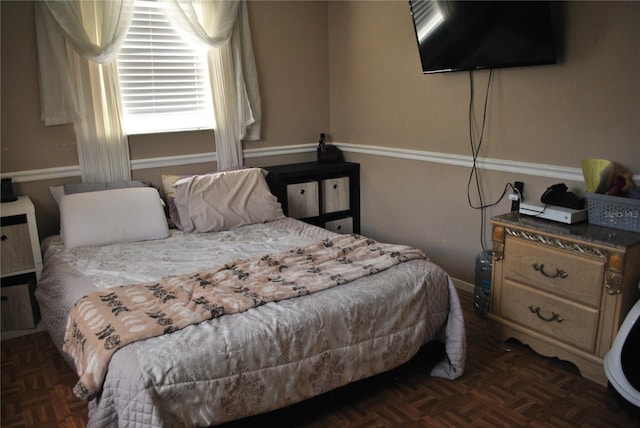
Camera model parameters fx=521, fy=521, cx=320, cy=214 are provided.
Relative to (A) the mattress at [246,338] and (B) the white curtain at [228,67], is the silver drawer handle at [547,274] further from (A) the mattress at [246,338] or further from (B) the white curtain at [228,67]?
(B) the white curtain at [228,67]

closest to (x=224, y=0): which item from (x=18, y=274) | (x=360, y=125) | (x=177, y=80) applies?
(x=177, y=80)

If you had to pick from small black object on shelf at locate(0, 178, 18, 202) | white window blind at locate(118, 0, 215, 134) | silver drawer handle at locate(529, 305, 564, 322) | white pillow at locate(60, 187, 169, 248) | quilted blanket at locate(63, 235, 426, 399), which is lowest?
silver drawer handle at locate(529, 305, 564, 322)

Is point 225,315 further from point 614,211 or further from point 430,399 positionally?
point 614,211

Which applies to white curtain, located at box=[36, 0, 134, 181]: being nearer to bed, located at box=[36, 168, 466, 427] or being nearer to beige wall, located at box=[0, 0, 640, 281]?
beige wall, located at box=[0, 0, 640, 281]

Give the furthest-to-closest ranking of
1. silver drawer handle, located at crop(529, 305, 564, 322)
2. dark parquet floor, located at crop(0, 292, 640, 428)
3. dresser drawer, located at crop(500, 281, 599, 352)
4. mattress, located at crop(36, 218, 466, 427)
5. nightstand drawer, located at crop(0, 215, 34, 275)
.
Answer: nightstand drawer, located at crop(0, 215, 34, 275)
silver drawer handle, located at crop(529, 305, 564, 322)
dresser drawer, located at crop(500, 281, 599, 352)
dark parquet floor, located at crop(0, 292, 640, 428)
mattress, located at crop(36, 218, 466, 427)

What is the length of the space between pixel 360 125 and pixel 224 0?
1.40 meters

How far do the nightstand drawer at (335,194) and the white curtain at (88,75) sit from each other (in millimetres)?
1538

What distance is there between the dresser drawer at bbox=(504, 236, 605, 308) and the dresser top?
0.30 feet

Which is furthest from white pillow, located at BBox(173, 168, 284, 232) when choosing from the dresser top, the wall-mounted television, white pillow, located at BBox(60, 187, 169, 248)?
the dresser top

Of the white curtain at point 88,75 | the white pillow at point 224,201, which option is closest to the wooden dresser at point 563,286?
the white pillow at point 224,201

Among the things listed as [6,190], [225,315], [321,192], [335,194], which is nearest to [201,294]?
[225,315]

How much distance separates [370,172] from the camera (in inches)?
168

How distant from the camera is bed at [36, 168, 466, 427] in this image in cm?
184

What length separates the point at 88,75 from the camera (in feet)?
11.1
